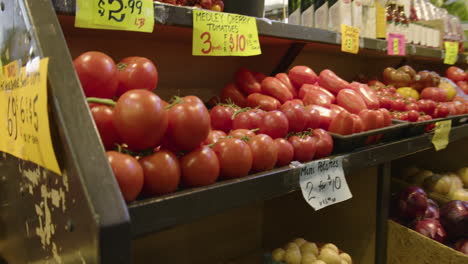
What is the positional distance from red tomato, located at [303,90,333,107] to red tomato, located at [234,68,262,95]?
18cm

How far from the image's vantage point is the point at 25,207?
0.76m

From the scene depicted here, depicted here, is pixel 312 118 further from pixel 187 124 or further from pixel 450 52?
pixel 450 52

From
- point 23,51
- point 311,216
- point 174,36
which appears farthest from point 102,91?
point 311,216

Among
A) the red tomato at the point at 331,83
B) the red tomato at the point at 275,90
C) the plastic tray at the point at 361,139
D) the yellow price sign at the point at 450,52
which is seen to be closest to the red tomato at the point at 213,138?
the plastic tray at the point at 361,139

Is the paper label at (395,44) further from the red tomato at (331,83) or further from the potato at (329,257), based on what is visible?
the potato at (329,257)

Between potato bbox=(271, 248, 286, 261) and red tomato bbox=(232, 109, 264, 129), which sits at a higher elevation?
red tomato bbox=(232, 109, 264, 129)

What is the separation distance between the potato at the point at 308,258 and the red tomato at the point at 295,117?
0.42m

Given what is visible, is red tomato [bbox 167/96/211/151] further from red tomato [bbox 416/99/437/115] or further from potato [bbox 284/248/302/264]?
red tomato [bbox 416/99/437/115]

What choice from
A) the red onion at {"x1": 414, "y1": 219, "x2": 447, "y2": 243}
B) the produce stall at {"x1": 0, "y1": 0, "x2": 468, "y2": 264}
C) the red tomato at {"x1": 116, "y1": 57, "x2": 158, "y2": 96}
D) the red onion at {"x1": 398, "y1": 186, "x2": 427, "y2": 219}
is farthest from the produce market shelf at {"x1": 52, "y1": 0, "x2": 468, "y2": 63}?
the red onion at {"x1": 414, "y1": 219, "x2": 447, "y2": 243}

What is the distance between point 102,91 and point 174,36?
18.2 inches

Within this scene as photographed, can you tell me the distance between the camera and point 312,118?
109 cm

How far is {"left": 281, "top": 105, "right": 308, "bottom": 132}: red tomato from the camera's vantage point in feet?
3.34

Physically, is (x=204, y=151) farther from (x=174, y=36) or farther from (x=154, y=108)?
(x=174, y=36)

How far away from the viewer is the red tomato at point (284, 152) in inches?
35.2
